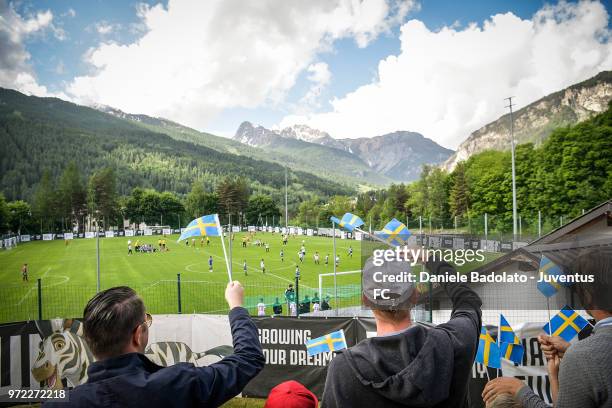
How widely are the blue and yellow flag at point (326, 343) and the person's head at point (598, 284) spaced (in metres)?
6.03

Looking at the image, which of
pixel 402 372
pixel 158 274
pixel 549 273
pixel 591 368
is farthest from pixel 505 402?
pixel 158 274

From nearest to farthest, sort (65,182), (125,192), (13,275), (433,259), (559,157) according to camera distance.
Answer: (433,259) → (13,275) → (559,157) → (65,182) → (125,192)

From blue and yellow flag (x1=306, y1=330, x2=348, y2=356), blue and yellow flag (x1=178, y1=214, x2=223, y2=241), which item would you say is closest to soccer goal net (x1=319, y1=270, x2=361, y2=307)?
blue and yellow flag (x1=306, y1=330, x2=348, y2=356)

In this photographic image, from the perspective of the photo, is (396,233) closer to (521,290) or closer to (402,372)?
(521,290)

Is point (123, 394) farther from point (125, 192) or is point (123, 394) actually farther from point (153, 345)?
point (125, 192)

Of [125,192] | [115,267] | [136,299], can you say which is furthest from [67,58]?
[125,192]

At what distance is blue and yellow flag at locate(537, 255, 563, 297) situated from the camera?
5191 millimetres

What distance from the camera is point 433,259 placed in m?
2.36

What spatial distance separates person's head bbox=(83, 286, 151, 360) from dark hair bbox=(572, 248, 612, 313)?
2153 millimetres

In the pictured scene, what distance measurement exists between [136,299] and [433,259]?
1696 mm

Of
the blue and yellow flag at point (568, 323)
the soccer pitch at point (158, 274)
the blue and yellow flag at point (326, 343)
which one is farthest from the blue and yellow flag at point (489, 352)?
the soccer pitch at point (158, 274)

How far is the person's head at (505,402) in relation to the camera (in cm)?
185

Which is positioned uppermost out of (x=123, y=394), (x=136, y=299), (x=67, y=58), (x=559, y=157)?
(x=67, y=58)

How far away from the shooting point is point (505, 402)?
187 centimetres
